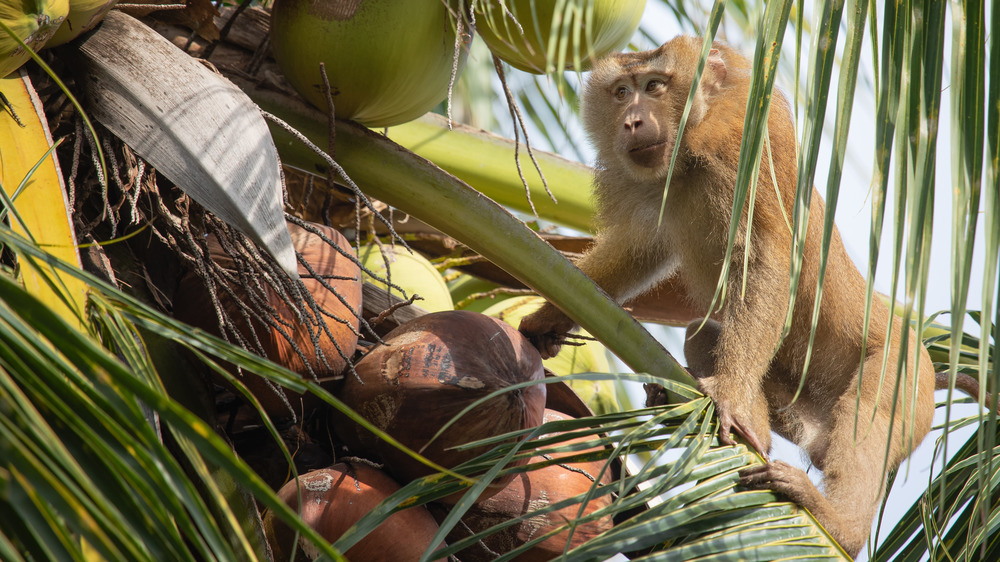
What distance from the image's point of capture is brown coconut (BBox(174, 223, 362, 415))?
6.58 feet

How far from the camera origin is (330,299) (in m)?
2.15

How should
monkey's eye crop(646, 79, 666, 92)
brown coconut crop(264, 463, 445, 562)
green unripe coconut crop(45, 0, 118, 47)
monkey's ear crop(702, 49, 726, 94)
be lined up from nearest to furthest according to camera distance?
green unripe coconut crop(45, 0, 118, 47) < brown coconut crop(264, 463, 445, 562) < monkey's ear crop(702, 49, 726, 94) < monkey's eye crop(646, 79, 666, 92)

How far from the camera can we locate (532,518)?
2.12 m

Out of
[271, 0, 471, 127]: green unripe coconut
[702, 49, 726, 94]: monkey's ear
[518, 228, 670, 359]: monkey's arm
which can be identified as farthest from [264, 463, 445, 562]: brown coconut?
[702, 49, 726, 94]: monkey's ear

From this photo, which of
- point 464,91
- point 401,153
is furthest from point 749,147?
point 464,91

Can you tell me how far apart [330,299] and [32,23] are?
0.87 metres

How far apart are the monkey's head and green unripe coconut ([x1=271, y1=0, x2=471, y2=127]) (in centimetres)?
121

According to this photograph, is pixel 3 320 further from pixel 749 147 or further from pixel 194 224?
pixel 749 147

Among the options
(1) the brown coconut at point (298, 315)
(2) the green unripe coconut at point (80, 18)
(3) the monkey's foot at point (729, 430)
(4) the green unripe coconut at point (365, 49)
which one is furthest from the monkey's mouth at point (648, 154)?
(2) the green unripe coconut at point (80, 18)

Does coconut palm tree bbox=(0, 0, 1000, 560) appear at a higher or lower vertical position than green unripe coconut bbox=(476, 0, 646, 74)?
lower

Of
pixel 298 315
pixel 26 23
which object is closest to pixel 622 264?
pixel 298 315

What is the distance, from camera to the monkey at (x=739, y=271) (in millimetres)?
2703

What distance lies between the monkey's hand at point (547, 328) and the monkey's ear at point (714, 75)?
3.89 feet

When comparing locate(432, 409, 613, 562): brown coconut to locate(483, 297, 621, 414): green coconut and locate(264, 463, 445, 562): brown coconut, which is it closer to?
locate(264, 463, 445, 562): brown coconut
